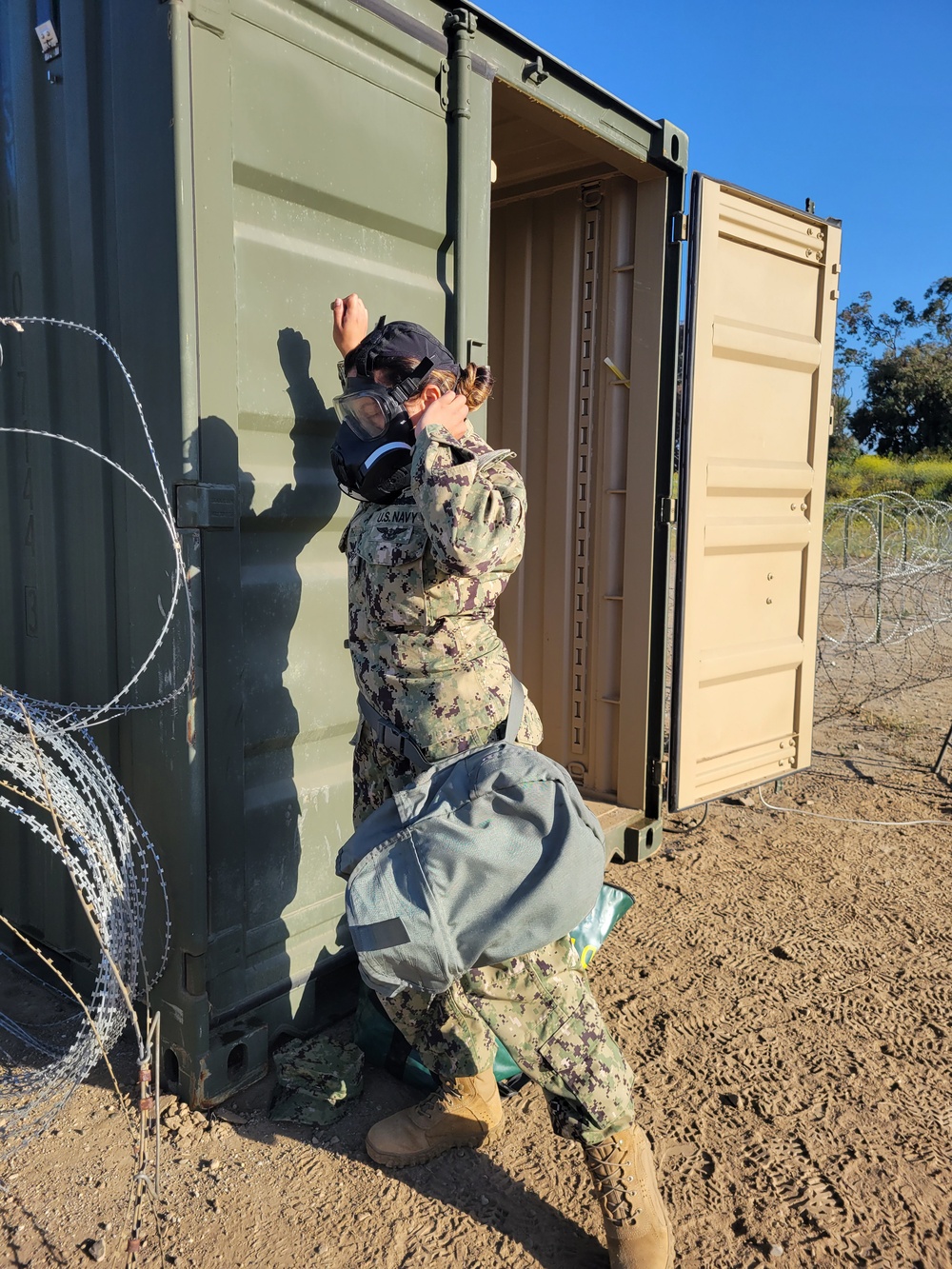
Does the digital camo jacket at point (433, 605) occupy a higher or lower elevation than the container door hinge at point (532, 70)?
lower

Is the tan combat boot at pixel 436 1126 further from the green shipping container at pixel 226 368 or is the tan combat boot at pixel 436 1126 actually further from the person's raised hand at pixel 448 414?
the person's raised hand at pixel 448 414

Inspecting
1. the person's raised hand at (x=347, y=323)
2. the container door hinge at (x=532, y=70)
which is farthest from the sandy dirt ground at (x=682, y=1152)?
the container door hinge at (x=532, y=70)

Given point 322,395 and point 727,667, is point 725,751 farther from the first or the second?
point 322,395

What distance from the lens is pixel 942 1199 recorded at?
7.17ft

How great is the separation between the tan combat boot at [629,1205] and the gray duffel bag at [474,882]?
50 centimetres

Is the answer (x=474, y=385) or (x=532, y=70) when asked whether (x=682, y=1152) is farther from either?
(x=532, y=70)

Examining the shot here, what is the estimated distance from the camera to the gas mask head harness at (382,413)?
6.89 ft

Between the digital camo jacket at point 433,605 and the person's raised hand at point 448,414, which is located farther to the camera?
the person's raised hand at point 448,414

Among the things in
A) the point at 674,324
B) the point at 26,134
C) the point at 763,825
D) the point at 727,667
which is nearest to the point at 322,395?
the point at 26,134

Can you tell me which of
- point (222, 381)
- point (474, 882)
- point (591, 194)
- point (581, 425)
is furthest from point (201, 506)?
point (591, 194)

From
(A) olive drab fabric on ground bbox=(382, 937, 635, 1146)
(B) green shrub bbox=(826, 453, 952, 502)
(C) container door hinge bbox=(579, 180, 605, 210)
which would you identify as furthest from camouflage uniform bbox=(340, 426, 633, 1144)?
(B) green shrub bbox=(826, 453, 952, 502)

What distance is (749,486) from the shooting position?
3.99 meters

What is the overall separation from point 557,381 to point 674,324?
2.02 feet

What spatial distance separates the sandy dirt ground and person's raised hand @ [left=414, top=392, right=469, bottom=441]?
1.74m
